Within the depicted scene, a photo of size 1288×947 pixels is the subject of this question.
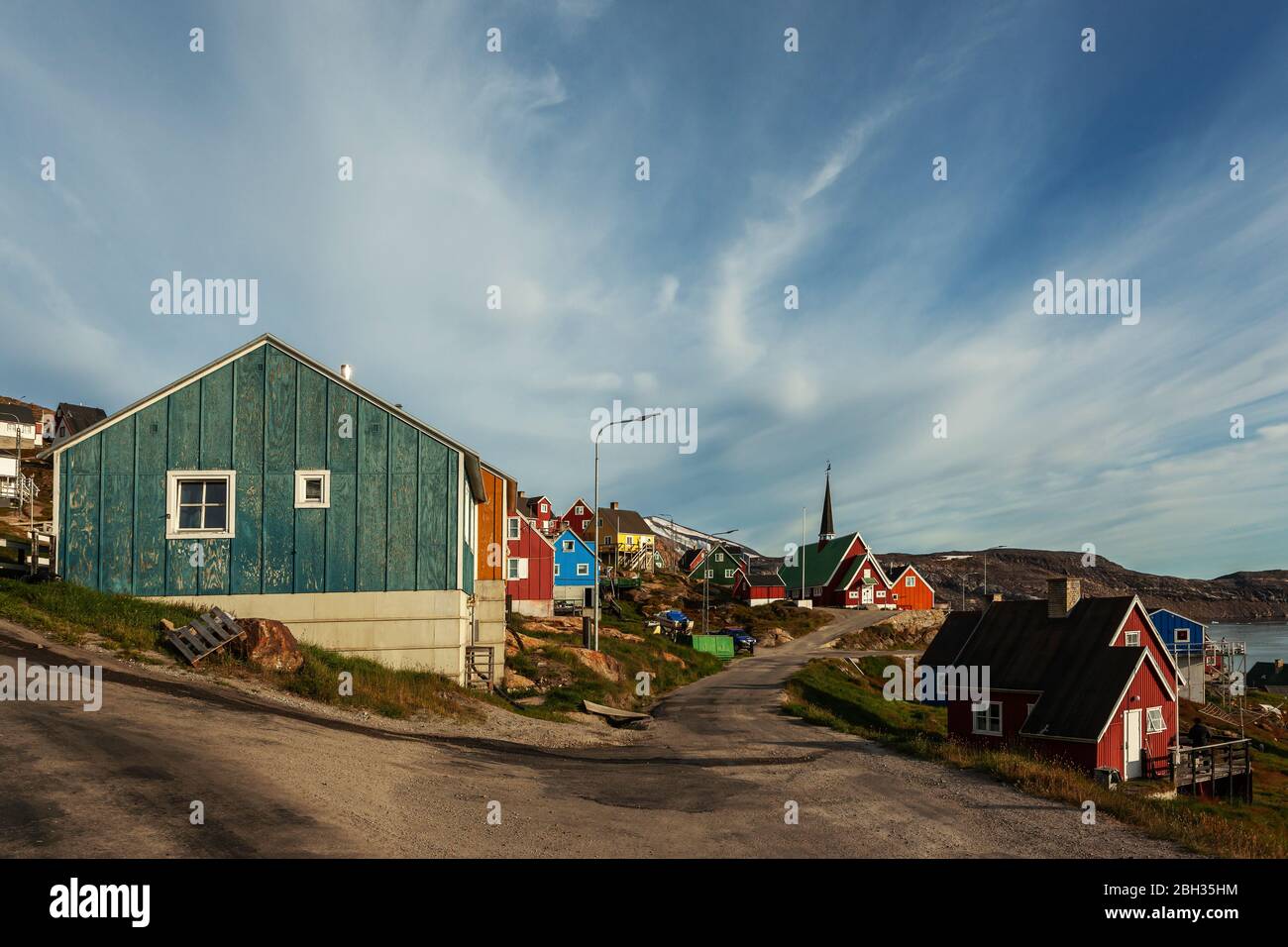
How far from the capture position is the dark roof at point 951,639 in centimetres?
3494

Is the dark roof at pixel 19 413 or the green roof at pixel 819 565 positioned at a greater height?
the dark roof at pixel 19 413

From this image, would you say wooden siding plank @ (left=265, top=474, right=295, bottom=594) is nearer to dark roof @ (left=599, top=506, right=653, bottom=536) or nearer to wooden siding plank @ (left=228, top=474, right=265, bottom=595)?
wooden siding plank @ (left=228, top=474, right=265, bottom=595)

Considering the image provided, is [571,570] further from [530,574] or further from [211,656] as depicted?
[211,656]

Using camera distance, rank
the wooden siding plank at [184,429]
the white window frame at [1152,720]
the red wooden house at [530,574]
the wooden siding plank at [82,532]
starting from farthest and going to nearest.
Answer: the red wooden house at [530,574] → the white window frame at [1152,720] → the wooden siding plank at [184,429] → the wooden siding plank at [82,532]

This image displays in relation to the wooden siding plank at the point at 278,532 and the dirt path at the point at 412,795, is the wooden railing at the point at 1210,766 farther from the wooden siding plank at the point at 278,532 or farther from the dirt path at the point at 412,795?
the wooden siding plank at the point at 278,532

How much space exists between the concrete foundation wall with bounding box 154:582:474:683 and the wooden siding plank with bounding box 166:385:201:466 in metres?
3.65

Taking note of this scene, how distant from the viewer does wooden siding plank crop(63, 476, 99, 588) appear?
67.7 feet

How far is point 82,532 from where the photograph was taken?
2072 centimetres

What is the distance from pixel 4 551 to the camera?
24.8 meters

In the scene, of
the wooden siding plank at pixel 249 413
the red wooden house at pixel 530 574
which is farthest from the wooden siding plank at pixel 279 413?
the red wooden house at pixel 530 574

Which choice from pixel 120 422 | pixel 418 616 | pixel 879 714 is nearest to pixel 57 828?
pixel 418 616

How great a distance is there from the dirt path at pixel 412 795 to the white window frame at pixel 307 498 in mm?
6108
